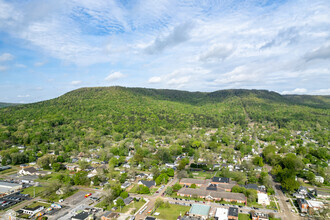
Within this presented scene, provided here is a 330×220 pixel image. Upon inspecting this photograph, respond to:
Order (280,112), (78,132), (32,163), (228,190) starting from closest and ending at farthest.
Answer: (228,190)
(32,163)
(78,132)
(280,112)

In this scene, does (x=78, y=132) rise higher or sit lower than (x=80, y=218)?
higher

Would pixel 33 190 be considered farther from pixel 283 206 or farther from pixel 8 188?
pixel 283 206

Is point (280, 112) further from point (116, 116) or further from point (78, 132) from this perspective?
point (78, 132)

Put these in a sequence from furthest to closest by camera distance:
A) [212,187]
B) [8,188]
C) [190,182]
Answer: [190,182] < [212,187] < [8,188]

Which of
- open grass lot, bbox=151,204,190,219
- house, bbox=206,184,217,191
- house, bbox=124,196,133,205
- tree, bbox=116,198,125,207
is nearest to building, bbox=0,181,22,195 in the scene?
tree, bbox=116,198,125,207

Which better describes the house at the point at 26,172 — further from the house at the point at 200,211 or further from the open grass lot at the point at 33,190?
the house at the point at 200,211

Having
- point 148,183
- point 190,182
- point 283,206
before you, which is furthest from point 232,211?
point 148,183

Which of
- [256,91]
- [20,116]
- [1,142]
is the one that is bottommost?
[1,142]

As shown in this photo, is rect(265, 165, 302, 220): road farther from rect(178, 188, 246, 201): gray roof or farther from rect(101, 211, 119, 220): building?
rect(101, 211, 119, 220): building

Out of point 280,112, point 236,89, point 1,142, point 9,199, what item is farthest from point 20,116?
point 236,89
